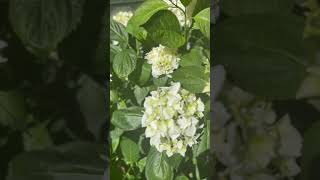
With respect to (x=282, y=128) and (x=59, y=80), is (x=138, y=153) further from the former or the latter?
(x=282, y=128)

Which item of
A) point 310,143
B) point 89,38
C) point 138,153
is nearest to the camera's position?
point 310,143

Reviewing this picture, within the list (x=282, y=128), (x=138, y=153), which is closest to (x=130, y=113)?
(x=138, y=153)

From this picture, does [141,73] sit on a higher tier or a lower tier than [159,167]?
higher

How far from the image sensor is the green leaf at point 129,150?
1.42 meters

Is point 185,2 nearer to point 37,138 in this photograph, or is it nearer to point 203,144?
point 203,144

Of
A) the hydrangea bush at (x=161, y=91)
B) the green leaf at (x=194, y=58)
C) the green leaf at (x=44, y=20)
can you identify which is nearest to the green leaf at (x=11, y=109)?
the green leaf at (x=44, y=20)

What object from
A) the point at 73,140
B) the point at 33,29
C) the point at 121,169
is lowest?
the point at 121,169

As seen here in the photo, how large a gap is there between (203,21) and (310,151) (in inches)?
18.2

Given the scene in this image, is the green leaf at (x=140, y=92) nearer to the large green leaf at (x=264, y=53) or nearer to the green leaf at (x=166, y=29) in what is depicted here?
the green leaf at (x=166, y=29)

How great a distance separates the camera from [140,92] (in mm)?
1416

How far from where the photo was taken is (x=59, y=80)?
46.9 inches

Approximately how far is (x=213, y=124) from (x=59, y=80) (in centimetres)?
36

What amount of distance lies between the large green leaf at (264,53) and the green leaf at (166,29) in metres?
0.29

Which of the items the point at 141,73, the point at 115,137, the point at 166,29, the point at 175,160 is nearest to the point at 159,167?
the point at 175,160
